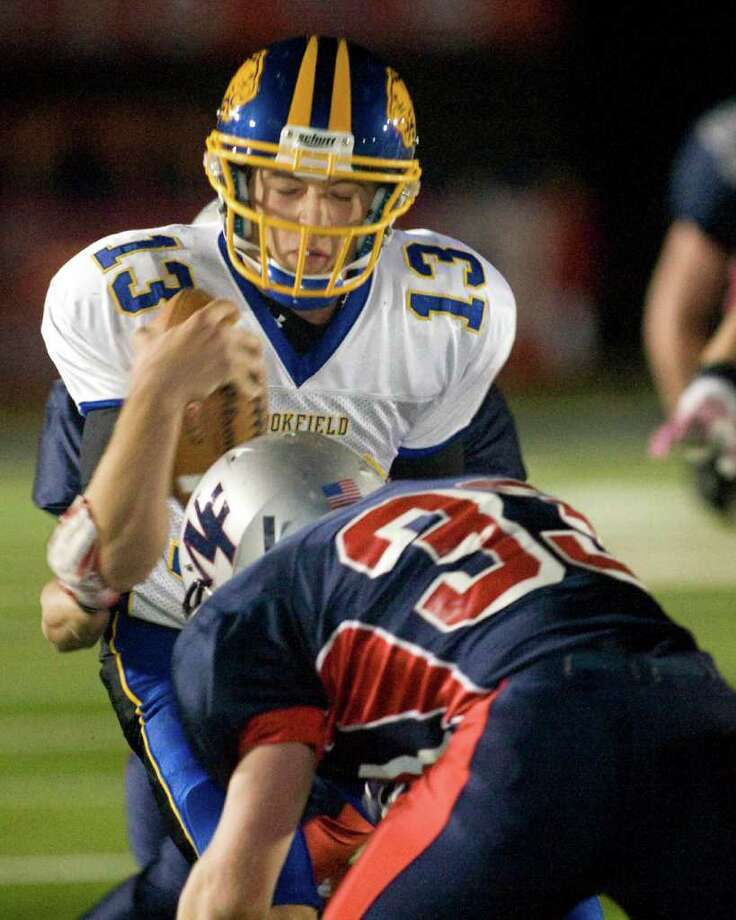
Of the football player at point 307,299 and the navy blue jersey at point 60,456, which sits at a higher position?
the football player at point 307,299

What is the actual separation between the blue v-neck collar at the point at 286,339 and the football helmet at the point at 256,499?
0.43 meters

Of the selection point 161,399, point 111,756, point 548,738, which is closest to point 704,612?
point 111,756

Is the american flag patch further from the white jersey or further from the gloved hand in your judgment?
the gloved hand

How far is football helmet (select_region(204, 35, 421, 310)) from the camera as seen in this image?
324 centimetres

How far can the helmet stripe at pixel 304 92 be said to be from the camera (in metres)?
3.27

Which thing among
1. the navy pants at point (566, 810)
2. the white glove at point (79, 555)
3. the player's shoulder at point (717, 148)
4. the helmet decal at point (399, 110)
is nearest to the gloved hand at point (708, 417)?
the player's shoulder at point (717, 148)

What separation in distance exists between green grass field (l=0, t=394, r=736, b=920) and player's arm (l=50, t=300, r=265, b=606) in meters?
1.09

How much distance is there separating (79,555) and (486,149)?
12795mm

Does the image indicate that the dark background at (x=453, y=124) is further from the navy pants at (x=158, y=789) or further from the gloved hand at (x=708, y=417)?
the navy pants at (x=158, y=789)

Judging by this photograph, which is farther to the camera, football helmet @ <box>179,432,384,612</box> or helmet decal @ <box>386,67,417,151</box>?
helmet decal @ <box>386,67,417,151</box>

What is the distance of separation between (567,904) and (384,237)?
Result: 146 cm

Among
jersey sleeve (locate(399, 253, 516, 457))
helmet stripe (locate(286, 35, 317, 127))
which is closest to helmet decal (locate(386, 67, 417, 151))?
helmet stripe (locate(286, 35, 317, 127))

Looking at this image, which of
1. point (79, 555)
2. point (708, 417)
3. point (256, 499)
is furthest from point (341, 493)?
point (708, 417)

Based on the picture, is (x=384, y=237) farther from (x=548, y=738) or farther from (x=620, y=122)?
(x=620, y=122)
